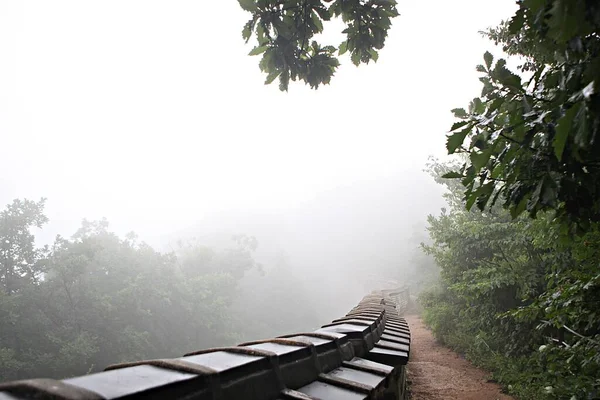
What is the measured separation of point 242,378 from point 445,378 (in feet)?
23.3

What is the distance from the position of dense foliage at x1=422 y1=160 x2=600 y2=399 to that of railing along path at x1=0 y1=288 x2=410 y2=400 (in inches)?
58.6

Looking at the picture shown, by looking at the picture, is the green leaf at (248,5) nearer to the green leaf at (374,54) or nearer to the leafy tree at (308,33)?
the leafy tree at (308,33)

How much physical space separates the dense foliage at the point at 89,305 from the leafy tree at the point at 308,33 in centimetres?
2021

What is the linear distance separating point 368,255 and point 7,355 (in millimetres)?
65217

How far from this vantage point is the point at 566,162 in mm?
1262

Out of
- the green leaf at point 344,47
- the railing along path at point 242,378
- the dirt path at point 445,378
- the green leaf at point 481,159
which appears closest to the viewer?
the railing along path at point 242,378

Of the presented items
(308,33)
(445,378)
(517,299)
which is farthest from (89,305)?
(308,33)

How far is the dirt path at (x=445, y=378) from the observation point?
5.41 meters

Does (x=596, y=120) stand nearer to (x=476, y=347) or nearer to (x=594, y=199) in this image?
(x=594, y=199)

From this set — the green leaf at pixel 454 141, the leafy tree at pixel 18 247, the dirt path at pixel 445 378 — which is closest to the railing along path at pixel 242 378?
the green leaf at pixel 454 141

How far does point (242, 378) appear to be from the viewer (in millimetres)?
1048

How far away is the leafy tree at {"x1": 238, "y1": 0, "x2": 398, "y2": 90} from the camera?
2.25m

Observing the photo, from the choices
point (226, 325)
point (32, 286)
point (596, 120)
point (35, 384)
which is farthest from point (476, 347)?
point (226, 325)

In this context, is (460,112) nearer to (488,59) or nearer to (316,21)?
(488,59)
